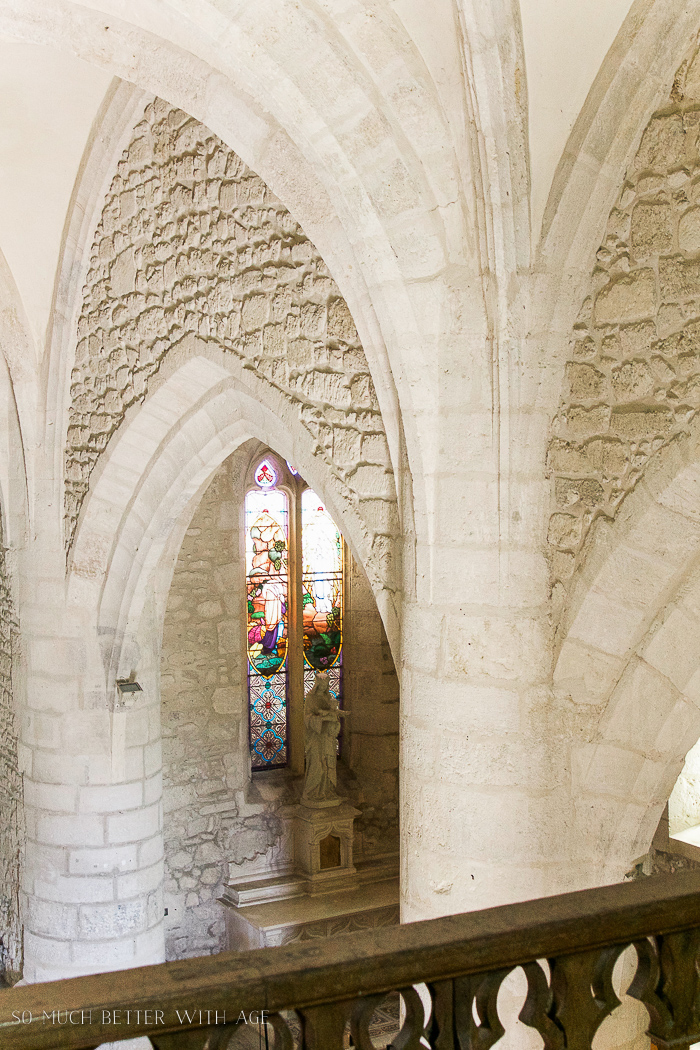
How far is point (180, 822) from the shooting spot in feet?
21.3

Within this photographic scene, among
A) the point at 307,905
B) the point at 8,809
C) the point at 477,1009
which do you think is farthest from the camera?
the point at 307,905

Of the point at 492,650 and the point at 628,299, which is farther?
the point at 492,650

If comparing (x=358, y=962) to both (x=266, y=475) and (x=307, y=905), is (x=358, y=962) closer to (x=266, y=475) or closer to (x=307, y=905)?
(x=307, y=905)

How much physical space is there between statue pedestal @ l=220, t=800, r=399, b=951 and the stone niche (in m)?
0.08

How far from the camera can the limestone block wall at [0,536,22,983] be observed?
18.7 feet

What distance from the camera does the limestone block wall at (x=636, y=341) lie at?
241cm

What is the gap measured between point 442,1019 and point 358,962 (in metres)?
0.17

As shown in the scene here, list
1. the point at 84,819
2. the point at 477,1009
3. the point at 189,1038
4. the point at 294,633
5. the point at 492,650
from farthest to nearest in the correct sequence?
the point at 294,633 < the point at 84,819 < the point at 492,650 < the point at 477,1009 < the point at 189,1038

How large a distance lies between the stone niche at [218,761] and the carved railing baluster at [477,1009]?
5.31 metres

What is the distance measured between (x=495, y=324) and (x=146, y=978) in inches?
75.5

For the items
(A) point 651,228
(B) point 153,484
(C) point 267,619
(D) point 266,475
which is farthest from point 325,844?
(A) point 651,228

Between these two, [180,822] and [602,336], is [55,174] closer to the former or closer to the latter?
[602,336]

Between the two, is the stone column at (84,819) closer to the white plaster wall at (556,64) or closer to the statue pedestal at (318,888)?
the statue pedestal at (318,888)

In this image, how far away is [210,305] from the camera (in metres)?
4.02
